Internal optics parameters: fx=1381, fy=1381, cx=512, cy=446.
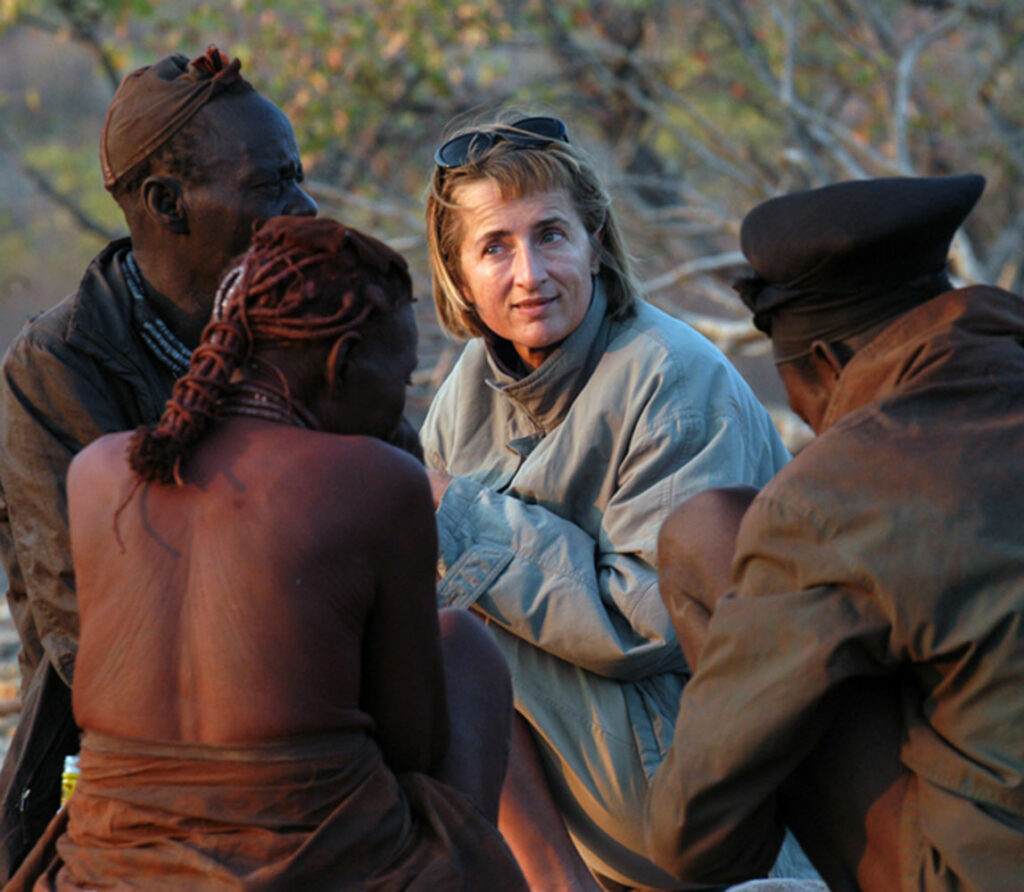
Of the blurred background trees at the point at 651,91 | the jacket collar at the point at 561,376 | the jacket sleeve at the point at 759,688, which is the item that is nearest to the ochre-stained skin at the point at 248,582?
the jacket sleeve at the point at 759,688

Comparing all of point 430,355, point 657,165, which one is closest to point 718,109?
point 657,165

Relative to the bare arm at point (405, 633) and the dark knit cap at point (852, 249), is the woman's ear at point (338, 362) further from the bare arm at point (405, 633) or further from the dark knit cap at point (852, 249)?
the dark knit cap at point (852, 249)

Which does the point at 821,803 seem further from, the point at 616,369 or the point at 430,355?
the point at 430,355

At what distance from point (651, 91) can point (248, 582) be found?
8083 millimetres

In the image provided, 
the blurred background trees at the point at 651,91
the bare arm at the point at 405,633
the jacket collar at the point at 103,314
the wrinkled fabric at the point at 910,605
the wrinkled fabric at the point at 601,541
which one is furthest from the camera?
the blurred background trees at the point at 651,91

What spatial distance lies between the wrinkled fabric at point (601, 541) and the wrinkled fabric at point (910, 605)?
858 mm

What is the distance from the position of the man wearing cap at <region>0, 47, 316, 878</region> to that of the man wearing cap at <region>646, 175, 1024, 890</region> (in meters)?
1.18

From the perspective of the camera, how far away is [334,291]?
2.17 metres

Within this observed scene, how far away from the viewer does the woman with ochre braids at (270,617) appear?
6.73ft

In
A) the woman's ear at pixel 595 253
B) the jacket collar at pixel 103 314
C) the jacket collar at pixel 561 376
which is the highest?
the jacket collar at pixel 103 314

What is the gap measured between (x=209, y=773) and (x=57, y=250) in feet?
52.4

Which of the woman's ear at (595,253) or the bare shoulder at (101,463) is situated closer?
the bare shoulder at (101,463)

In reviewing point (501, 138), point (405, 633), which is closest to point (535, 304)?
point (501, 138)

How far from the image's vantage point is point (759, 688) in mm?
2082
